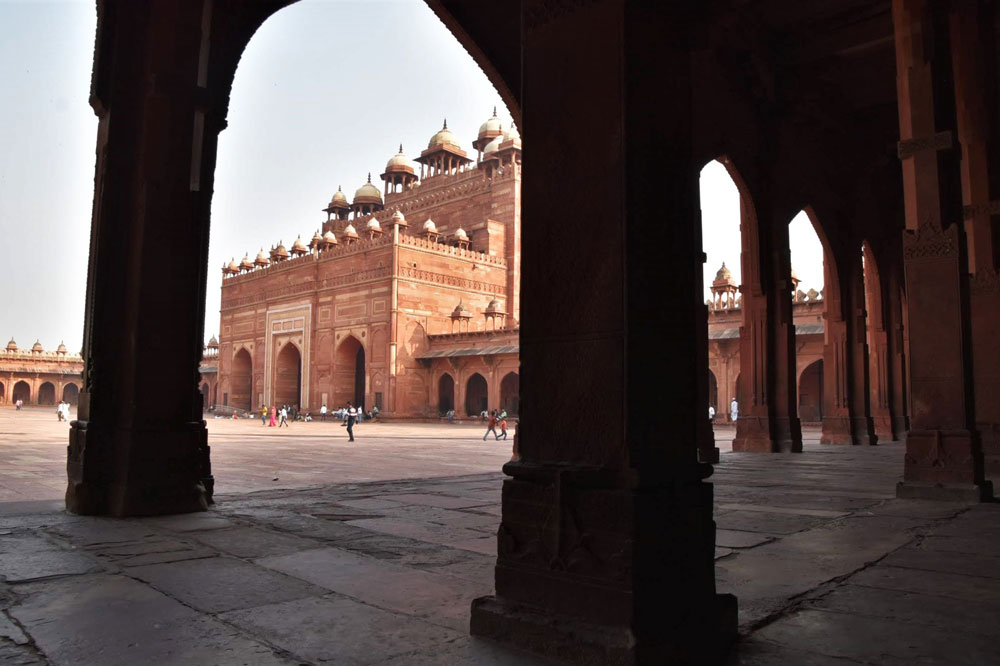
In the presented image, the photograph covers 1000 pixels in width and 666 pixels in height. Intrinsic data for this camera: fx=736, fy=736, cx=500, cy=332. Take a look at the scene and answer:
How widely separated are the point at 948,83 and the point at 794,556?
5443 mm

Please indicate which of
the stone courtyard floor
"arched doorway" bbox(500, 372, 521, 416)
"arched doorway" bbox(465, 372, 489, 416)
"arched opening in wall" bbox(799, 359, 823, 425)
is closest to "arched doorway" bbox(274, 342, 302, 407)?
"arched doorway" bbox(465, 372, 489, 416)

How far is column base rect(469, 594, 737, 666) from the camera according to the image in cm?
194

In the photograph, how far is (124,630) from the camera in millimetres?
2248

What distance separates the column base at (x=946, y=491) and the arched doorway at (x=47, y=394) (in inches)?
2860

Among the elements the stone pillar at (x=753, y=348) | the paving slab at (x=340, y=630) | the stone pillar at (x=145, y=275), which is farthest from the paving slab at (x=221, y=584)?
the stone pillar at (x=753, y=348)

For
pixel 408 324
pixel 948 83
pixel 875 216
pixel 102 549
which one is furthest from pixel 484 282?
pixel 102 549

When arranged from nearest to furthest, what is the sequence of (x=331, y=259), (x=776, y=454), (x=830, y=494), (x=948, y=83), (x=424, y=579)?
1. (x=424, y=579)
2. (x=830, y=494)
3. (x=948, y=83)
4. (x=776, y=454)
5. (x=331, y=259)

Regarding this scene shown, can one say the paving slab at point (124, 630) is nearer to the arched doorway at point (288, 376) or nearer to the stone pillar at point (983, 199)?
the stone pillar at point (983, 199)

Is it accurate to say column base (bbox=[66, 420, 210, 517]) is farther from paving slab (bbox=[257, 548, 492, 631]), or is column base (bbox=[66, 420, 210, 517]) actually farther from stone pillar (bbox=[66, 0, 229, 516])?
paving slab (bbox=[257, 548, 492, 631])

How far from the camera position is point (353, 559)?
11.0 ft

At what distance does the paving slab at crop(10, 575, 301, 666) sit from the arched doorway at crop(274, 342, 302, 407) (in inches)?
1562

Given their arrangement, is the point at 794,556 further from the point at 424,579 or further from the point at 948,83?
the point at 948,83

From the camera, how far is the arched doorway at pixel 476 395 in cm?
3581

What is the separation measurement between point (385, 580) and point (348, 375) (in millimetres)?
36351
